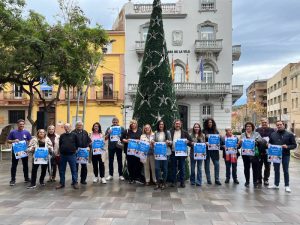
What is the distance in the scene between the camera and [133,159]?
31.7 ft

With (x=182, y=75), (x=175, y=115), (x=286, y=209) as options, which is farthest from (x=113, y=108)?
(x=286, y=209)

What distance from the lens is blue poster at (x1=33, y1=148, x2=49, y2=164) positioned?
897 centimetres

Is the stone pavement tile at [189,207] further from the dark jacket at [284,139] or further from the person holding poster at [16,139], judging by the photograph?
the person holding poster at [16,139]

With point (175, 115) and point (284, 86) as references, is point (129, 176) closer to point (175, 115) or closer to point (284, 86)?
point (175, 115)

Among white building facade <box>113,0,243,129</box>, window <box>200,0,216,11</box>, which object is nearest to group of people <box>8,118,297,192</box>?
white building facade <box>113,0,243,129</box>

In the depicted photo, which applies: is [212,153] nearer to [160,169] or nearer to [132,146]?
[160,169]

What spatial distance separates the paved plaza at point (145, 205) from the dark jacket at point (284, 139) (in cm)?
113

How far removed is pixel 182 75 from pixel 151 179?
23814 mm

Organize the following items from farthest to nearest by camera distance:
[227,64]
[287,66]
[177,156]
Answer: [287,66], [227,64], [177,156]

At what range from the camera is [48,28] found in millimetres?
15414

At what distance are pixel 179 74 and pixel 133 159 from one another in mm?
23555

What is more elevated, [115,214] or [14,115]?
[14,115]

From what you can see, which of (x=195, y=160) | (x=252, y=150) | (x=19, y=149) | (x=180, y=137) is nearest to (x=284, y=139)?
(x=252, y=150)

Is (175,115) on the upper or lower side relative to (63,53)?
lower
